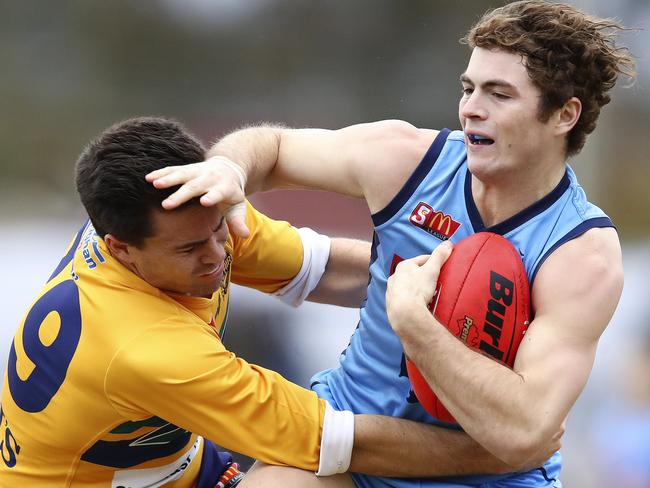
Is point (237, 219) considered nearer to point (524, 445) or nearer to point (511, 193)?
point (511, 193)

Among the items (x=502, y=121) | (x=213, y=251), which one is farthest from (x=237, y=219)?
(x=502, y=121)

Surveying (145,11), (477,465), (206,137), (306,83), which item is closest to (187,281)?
(477,465)

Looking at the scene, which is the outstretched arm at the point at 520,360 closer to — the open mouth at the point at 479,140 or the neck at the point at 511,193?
the neck at the point at 511,193

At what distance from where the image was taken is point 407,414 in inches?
89.7

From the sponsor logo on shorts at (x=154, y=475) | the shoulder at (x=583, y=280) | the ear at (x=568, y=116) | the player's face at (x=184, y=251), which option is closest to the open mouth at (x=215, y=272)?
the player's face at (x=184, y=251)

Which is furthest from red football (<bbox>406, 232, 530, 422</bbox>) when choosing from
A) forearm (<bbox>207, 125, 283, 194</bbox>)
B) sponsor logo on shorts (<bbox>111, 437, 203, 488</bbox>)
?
sponsor logo on shorts (<bbox>111, 437, 203, 488</bbox>)

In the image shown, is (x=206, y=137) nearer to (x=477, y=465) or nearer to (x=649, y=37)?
(x=649, y=37)

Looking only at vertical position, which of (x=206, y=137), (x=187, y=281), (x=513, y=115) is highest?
(x=513, y=115)

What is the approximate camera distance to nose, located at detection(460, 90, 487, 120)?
209cm

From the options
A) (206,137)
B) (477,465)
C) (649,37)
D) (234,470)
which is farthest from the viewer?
(206,137)

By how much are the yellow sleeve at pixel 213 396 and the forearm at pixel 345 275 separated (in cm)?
68

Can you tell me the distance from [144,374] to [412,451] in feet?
2.11

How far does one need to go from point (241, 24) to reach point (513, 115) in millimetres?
3651

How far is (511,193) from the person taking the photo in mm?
2160
